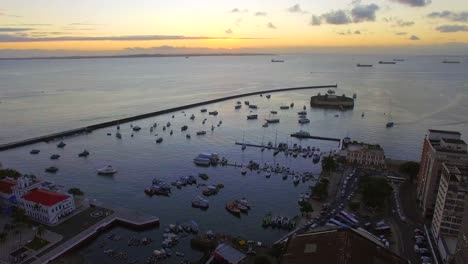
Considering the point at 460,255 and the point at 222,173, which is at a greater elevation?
the point at 460,255

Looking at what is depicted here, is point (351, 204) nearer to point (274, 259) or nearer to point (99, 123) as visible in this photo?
point (274, 259)

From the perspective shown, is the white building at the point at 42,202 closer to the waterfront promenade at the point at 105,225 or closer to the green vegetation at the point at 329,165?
the waterfront promenade at the point at 105,225

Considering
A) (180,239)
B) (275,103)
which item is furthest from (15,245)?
(275,103)

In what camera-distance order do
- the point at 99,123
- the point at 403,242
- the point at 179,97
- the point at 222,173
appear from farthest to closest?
the point at 179,97 → the point at 99,123 → the point at 222,173 → the point at 403,242

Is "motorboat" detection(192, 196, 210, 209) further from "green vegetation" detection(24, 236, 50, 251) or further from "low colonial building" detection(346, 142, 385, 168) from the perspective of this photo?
"low colonial building" detection(346, 142, 385, 168)

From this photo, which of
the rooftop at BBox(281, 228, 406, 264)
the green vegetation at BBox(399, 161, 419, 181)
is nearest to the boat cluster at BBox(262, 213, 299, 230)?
the rooftop at BBox(281, 228, 406, 264)

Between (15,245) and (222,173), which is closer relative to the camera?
(15,245)

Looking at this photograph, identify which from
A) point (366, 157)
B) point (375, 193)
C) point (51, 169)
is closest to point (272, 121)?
point (366, 157)
